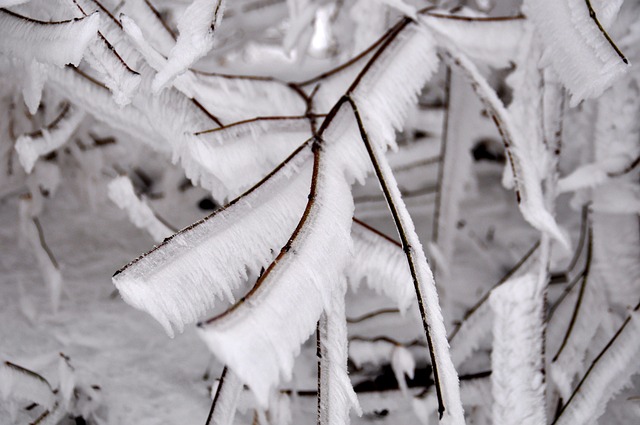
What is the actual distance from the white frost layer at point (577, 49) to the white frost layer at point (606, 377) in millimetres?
335

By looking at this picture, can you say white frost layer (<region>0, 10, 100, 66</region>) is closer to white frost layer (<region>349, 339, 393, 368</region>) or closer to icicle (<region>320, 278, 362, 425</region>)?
icicle (<region>320, 278, 362, 425</region>)

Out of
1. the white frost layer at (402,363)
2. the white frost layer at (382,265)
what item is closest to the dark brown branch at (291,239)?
the white frost layer at (382,265)

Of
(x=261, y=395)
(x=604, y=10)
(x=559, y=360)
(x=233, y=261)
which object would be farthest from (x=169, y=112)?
(x=559, y=360)

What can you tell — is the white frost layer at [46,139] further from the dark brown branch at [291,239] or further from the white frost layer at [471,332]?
the white frost layer at [471,332]

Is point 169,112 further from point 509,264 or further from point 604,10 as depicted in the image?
point 509,264

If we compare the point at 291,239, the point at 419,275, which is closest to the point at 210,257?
the point at 291,239

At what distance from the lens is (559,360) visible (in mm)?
716

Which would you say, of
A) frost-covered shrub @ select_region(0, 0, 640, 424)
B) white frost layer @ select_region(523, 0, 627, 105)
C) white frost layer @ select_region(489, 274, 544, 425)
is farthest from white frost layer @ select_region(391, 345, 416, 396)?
white frost layer @ select_region(523, 0, 627, 105)

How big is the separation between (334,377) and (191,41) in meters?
0.31

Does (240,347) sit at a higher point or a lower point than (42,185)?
lower

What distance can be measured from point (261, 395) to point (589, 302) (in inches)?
25.5

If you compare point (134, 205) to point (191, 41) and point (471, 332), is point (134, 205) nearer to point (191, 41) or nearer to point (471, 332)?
point (191, 41)

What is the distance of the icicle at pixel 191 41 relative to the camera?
427 mm

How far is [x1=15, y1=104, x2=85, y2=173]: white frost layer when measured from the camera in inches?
25.4
